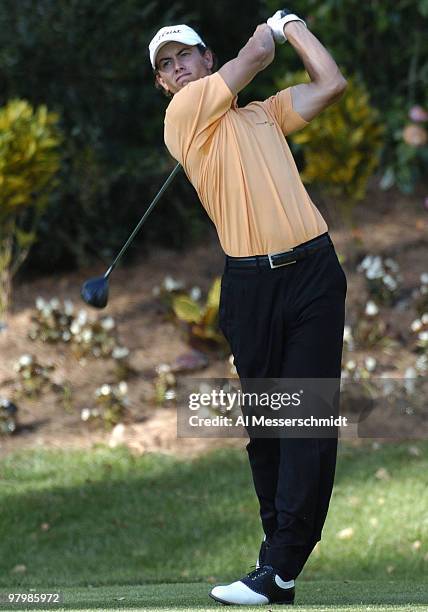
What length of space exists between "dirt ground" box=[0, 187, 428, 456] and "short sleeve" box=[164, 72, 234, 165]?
3789 mm

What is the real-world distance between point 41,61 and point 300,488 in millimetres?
6142

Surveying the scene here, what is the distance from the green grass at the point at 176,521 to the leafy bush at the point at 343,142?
2285 mm

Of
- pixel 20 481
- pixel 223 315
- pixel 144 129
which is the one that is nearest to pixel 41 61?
pixel 144 129

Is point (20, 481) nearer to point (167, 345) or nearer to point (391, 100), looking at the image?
point (167, 345)

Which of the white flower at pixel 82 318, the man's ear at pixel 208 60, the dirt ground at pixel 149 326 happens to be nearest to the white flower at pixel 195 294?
the dirt ground at pixel 149 326

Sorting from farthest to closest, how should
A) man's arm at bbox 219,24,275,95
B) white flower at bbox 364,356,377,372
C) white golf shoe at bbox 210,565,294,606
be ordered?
white flower at bbox 364,356,377,372, white golf shoe at bbox 210,565,294,606, man's arm at bbox 219,24,275,95

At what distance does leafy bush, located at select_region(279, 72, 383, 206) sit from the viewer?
904 cm

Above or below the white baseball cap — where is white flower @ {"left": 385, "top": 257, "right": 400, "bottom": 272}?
below

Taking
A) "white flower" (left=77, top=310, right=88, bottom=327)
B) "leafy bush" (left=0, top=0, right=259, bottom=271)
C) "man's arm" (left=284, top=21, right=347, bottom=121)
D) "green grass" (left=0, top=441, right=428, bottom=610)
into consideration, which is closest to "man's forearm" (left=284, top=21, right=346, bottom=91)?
"man's arm" (left=284, top=21, right=347, bottom=121)

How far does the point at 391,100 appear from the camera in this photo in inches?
405

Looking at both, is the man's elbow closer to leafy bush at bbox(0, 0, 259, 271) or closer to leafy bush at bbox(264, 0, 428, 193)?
leafy bush at bbox(0, 0, 259, 271)

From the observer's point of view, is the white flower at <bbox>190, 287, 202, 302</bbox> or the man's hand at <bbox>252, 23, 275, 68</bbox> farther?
the white flower at <bbox>190, 287, 202, 302</bbox>

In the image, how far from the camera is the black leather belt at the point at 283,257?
4.17 meters

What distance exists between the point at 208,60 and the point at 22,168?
4.15m
